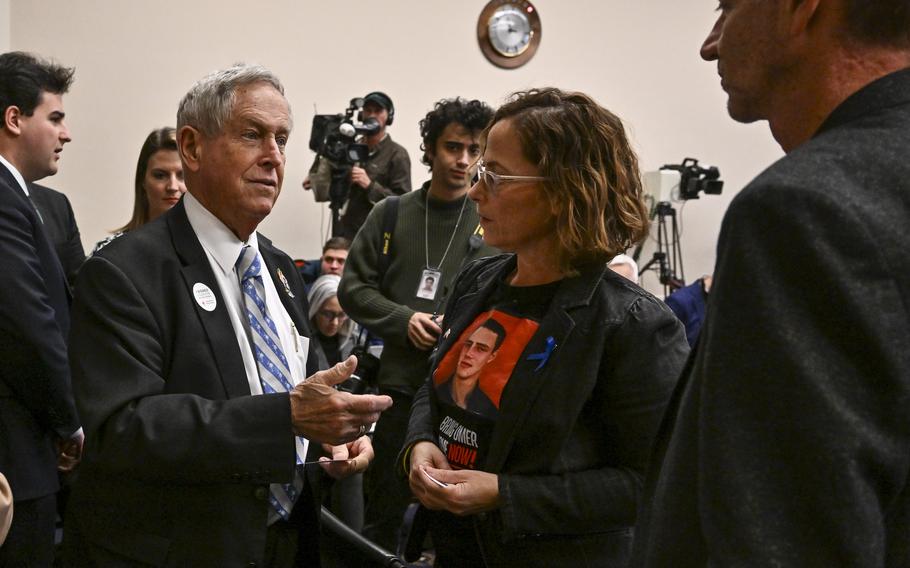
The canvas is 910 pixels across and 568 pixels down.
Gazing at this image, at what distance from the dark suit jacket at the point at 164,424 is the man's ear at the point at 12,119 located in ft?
5.03

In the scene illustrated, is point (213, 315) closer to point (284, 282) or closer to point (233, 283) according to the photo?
point (233, 283)

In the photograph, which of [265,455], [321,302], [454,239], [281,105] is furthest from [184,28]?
[265,455]

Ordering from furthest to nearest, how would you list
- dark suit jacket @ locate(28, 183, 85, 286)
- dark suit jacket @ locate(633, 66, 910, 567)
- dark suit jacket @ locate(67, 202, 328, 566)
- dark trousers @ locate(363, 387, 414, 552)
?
dark suit jacket @ locate(28, 183, 85, 286) → dark trousers @ locate(363, 387, 414, 552) → dark suit jacket @ locate(67, 202, 328, 566) → dark suit jacket @ locate(633, 66, 910, 567)

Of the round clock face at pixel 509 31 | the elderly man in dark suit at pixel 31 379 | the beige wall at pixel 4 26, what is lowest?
the elderly man in dark suit at pixel 31 379

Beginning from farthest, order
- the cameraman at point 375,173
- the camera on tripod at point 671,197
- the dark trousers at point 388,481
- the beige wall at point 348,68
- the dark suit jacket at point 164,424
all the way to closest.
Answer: the camera on tripod at point 671,197, the beige wall at point 348,68, the cameraman at point 375,173, the dark trousers at point 388,481, the dark suit jacket at point 164,424

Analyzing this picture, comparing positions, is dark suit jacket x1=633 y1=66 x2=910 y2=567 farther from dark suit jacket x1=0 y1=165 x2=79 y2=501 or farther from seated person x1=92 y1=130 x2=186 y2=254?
seated person x1=92 y1=130 x2=186 y2=254

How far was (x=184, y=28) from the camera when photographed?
6.40 m

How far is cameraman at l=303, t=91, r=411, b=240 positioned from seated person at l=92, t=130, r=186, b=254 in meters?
2.34

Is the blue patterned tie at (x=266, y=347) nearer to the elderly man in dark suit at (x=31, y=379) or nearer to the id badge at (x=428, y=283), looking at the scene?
the elderly man in dark suit at (x=31, y=379)

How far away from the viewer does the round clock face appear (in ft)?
23.9

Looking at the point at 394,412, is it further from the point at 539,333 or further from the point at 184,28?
the point at 184,28

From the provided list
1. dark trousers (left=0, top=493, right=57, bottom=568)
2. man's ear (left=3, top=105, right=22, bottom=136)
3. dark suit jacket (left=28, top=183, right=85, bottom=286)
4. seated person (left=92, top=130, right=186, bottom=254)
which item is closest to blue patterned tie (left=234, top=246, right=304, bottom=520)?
dark trousers (left=0, top=493, right=57, bottom=568)

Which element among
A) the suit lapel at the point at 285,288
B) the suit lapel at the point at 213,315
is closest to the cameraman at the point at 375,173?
the suit lapel at the point at 285,288

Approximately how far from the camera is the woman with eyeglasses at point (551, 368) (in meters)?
1.53
